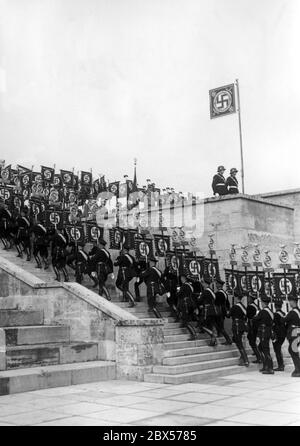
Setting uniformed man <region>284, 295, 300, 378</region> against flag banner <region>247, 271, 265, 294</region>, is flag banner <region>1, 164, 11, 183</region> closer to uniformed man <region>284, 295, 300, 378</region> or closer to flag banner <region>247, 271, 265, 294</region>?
flag banner <region>247, 271, 265, 294</region>

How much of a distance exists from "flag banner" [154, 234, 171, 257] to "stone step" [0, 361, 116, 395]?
5.41 m

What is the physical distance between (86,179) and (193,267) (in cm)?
987

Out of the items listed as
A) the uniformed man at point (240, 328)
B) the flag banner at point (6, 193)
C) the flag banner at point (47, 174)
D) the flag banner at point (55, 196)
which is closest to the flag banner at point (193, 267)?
the uniformed man at point (240, 328)

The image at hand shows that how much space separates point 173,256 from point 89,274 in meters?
2.48

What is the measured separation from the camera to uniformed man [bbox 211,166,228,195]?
18969mm

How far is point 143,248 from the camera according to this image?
16438mm

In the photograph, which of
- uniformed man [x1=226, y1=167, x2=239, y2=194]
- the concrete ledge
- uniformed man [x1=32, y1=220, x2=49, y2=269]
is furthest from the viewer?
uniformed man [x1=226, y1=167, x2=239, y2=194]

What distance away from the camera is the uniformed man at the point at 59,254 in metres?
16.1

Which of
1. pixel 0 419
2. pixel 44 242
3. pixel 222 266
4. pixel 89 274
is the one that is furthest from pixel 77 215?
pixel 0 419

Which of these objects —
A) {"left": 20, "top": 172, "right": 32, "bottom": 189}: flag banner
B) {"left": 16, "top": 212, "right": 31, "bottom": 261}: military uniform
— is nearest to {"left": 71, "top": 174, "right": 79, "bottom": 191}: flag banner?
{"left": 20, "top": 172, "right": 32, "bottom": 189}: flag banner

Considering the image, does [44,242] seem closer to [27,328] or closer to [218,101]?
[27,328]

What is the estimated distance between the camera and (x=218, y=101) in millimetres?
22859

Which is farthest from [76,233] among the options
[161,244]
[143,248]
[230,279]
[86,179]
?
[86,179]

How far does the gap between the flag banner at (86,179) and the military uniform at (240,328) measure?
1211 cm
